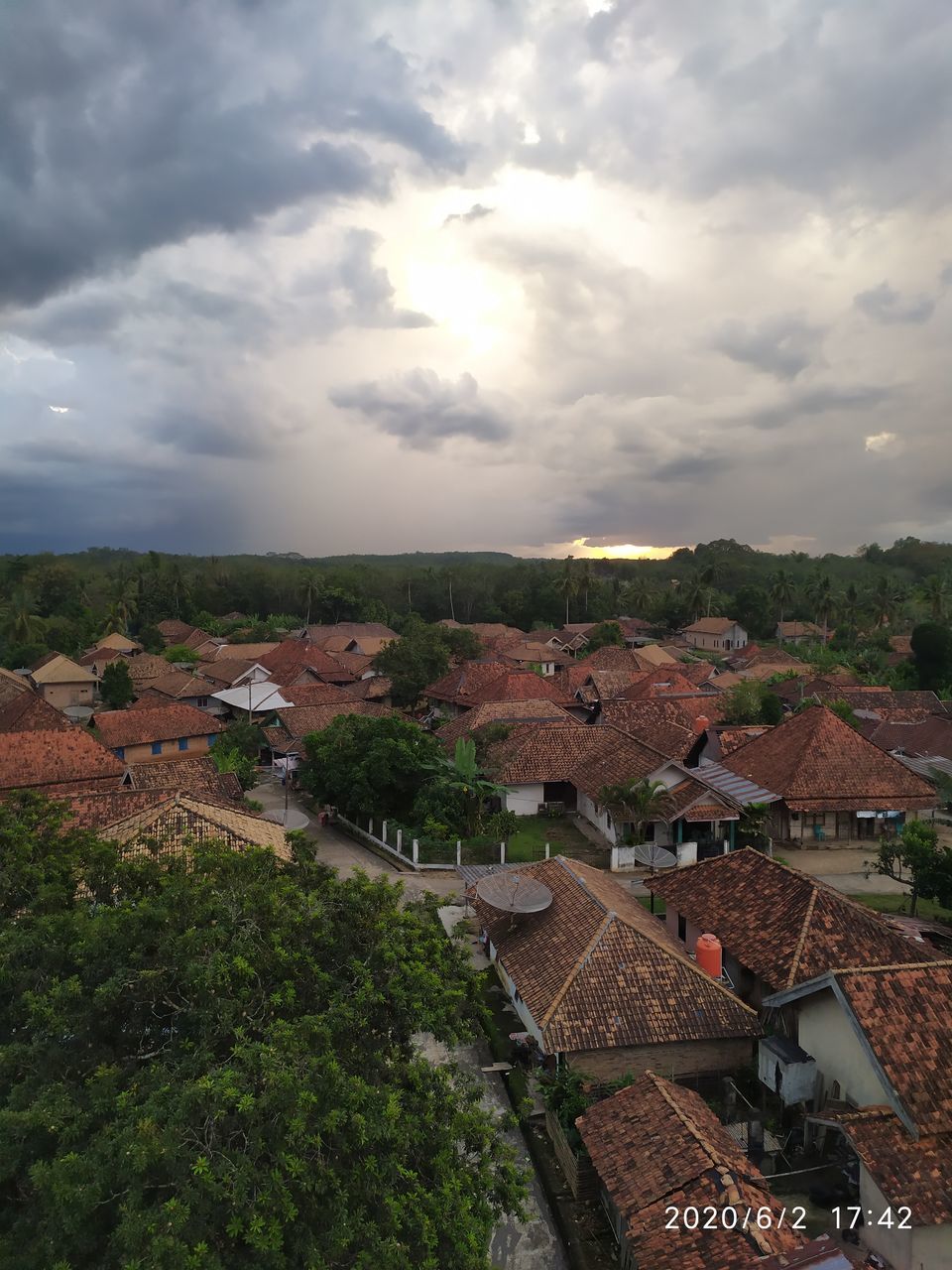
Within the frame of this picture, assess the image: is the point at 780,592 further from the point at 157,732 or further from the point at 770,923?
the point at 770,923

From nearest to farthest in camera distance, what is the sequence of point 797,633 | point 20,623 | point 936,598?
point 20,623 < point 936,598 < point 797,633

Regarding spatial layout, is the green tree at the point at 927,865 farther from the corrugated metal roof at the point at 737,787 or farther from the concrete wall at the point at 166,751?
the concrete wall at the point at 166,751

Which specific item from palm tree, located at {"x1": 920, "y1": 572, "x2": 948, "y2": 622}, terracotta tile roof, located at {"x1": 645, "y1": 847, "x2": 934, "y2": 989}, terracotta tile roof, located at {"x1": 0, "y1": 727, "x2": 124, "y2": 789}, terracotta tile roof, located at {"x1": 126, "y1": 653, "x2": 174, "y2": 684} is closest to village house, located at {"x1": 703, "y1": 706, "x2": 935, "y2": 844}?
terracotta tile roof, located at {"x1": 645, "y1": 847, "x2": 934, "y2": 989}

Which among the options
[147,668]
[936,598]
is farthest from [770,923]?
[936,598]

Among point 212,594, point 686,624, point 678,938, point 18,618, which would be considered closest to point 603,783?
point 678,938

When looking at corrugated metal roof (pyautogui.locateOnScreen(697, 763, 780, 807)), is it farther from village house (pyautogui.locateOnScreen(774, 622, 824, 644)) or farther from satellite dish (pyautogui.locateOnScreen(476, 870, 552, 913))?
village house (pyautogui.locateOnScreen(774, 622, 824, 644))

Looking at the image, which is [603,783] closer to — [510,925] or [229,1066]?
[510,925]

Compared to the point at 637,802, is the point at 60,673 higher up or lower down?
higher up
